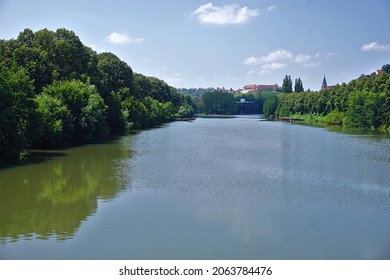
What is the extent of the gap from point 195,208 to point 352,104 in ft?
174

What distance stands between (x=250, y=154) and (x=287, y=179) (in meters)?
9.73

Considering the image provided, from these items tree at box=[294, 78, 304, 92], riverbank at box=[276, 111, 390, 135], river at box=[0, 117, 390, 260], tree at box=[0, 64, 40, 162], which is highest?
tree at box=[294, 78, 304, 92]

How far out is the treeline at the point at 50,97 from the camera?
2480cm

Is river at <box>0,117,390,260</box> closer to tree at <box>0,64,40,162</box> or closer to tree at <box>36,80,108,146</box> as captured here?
tree at <box>0,64,40,162</box>

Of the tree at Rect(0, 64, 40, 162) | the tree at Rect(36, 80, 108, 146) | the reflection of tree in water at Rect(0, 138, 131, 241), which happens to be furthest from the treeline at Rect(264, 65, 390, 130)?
the tree at Rect(0, 64, 40, 162)

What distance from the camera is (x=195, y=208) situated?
15812 mm

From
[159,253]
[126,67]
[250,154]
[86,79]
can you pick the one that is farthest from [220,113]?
[159,253]

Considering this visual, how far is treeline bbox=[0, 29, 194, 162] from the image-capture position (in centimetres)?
2480

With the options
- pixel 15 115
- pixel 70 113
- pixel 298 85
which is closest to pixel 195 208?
pixel 15 115

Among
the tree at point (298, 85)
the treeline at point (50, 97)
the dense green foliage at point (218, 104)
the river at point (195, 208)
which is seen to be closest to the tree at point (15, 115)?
the treeline at point (50, 97)

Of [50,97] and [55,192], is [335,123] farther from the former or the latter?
[55,192]

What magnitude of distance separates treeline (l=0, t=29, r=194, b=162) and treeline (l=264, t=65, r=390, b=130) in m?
30.4

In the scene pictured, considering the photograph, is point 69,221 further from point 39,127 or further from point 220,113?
point 220,113

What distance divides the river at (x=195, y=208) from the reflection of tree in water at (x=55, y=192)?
43 mm
